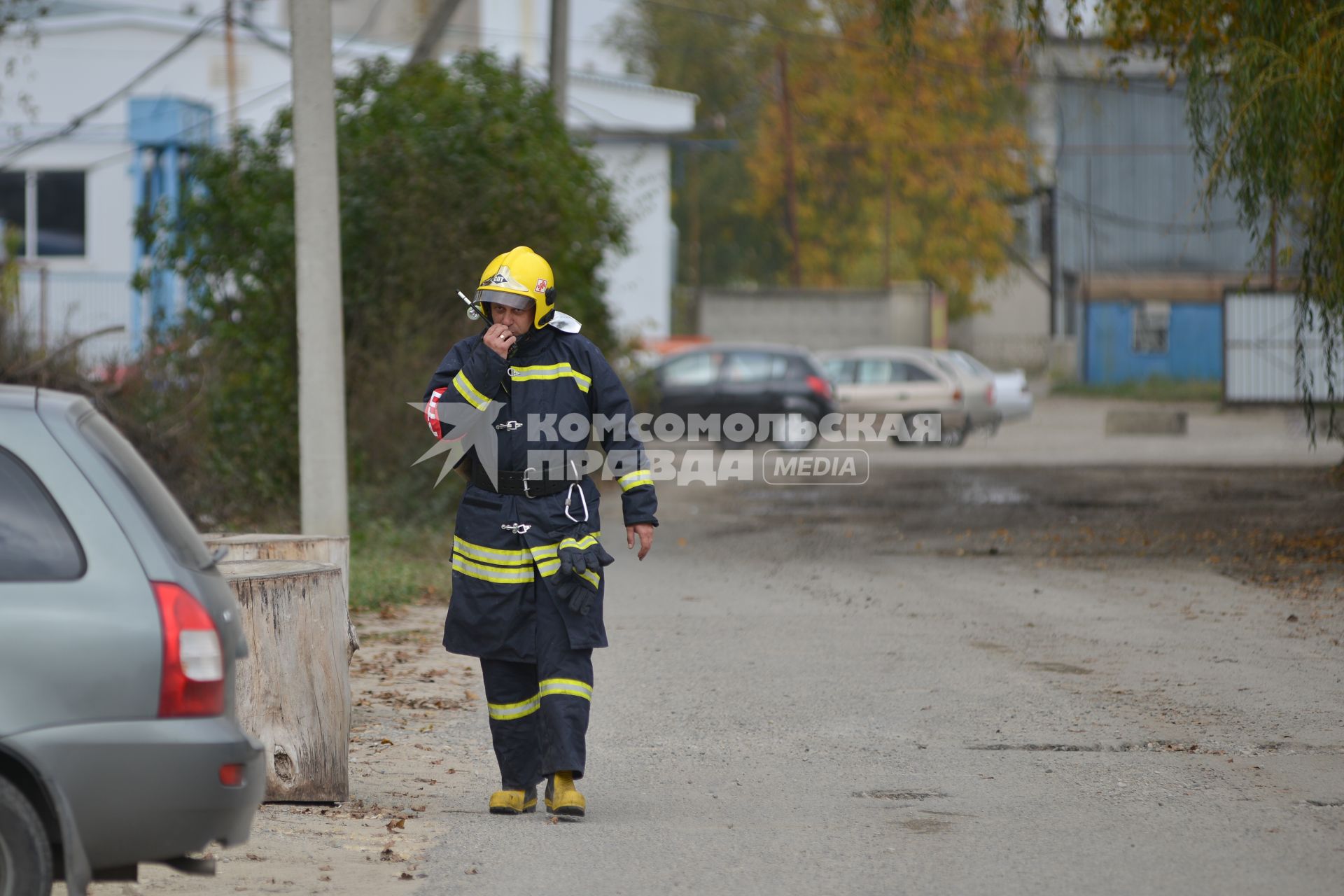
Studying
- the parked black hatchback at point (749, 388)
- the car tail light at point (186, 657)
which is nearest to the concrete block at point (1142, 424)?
the parked black hatchback at point (749, 388)

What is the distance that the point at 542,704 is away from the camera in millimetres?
5852

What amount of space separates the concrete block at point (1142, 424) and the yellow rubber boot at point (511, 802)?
24959mm

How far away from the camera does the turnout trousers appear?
19.1 ft

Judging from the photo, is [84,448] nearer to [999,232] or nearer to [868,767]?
[868,767]

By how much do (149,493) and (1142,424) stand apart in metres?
27.7

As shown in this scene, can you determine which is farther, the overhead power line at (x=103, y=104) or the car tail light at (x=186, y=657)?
the overhead power line at (x=103, y=104)

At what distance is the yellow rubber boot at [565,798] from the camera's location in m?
5.86

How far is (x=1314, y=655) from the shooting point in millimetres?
8953

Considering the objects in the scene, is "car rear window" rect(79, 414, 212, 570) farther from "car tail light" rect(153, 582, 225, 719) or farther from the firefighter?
the firefighter

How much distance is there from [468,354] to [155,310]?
34.4 ft

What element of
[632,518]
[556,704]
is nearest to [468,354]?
[632,518]

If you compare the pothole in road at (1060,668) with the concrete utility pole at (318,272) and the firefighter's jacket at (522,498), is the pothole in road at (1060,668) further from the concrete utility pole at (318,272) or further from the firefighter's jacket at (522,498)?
the concrete utility pole at (318,272)

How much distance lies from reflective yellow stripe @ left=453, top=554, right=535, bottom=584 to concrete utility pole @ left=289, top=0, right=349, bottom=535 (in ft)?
17.5

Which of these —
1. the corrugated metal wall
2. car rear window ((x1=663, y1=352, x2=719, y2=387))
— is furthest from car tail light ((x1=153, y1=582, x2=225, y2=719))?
the corrugated metal wall
